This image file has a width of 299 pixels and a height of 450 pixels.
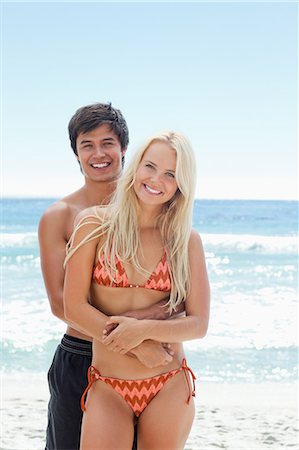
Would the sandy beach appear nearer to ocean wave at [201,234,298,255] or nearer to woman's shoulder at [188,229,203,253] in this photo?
woman's shoulder at [188,229,203,253]

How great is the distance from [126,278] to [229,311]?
9.44 m

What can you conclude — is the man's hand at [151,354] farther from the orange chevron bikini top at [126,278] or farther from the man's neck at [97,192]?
the man's neck at [97,192]

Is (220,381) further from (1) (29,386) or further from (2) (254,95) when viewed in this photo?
(2) (254,95)

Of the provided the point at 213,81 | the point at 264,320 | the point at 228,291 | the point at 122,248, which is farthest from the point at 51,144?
the point at 122,248

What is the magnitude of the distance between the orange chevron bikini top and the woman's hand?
160 mm

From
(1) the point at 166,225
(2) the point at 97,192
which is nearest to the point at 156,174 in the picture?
(1) the point at 166,225

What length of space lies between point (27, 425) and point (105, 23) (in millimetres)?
25179

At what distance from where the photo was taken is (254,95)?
36.4m

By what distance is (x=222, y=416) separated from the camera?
6.32 metres

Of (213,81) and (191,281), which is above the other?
(213,81)

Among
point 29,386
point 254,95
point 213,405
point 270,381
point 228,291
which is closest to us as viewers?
point 213,405

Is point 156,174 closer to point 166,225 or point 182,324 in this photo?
point 166,225

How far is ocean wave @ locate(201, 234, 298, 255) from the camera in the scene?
22.1 metres

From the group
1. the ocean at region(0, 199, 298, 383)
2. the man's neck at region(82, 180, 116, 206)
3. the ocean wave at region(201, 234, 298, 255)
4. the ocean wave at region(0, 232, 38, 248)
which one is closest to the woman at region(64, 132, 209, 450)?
the man's neck at region(82, 180, 116, 206)
